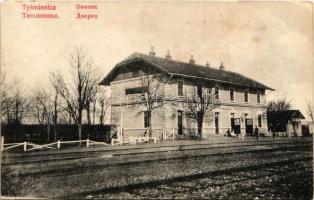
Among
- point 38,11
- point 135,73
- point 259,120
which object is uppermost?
point 135,73

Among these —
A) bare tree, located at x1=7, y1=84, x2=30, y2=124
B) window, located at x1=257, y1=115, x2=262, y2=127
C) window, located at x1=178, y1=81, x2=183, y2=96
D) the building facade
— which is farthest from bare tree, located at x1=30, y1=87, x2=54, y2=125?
window, located at x1=257, y1=115, x2=262, y2=127

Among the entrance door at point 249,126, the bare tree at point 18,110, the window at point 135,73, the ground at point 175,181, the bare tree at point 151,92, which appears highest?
the window at point 135,73

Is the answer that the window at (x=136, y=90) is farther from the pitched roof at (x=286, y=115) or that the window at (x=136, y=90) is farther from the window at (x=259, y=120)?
the pitched roof at (x=286, y=115)

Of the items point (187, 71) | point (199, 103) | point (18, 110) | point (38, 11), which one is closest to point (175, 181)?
point (38, 11)

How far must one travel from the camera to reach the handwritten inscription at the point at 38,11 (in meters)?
9.39

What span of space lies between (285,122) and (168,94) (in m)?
17.5

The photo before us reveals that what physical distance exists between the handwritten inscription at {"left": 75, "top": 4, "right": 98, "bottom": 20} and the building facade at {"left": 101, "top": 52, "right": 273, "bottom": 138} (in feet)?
45.3

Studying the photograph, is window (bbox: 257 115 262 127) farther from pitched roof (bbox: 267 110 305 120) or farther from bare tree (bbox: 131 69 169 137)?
bare tree (bbox: 131 69 169 137)

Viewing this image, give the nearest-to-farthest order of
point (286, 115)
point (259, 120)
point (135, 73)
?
1. point (135, 73)
2. point (259, 120)
3. point (286, 115)

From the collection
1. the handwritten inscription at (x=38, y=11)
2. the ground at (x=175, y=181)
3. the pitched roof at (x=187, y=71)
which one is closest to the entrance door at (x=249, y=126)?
the pitched roof at (x=187, y=71)

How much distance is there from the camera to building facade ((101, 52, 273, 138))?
25.9 m

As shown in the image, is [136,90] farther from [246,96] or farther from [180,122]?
[246,96]

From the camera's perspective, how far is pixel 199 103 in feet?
89.8

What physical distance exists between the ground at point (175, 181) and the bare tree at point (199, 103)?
1411 cm
